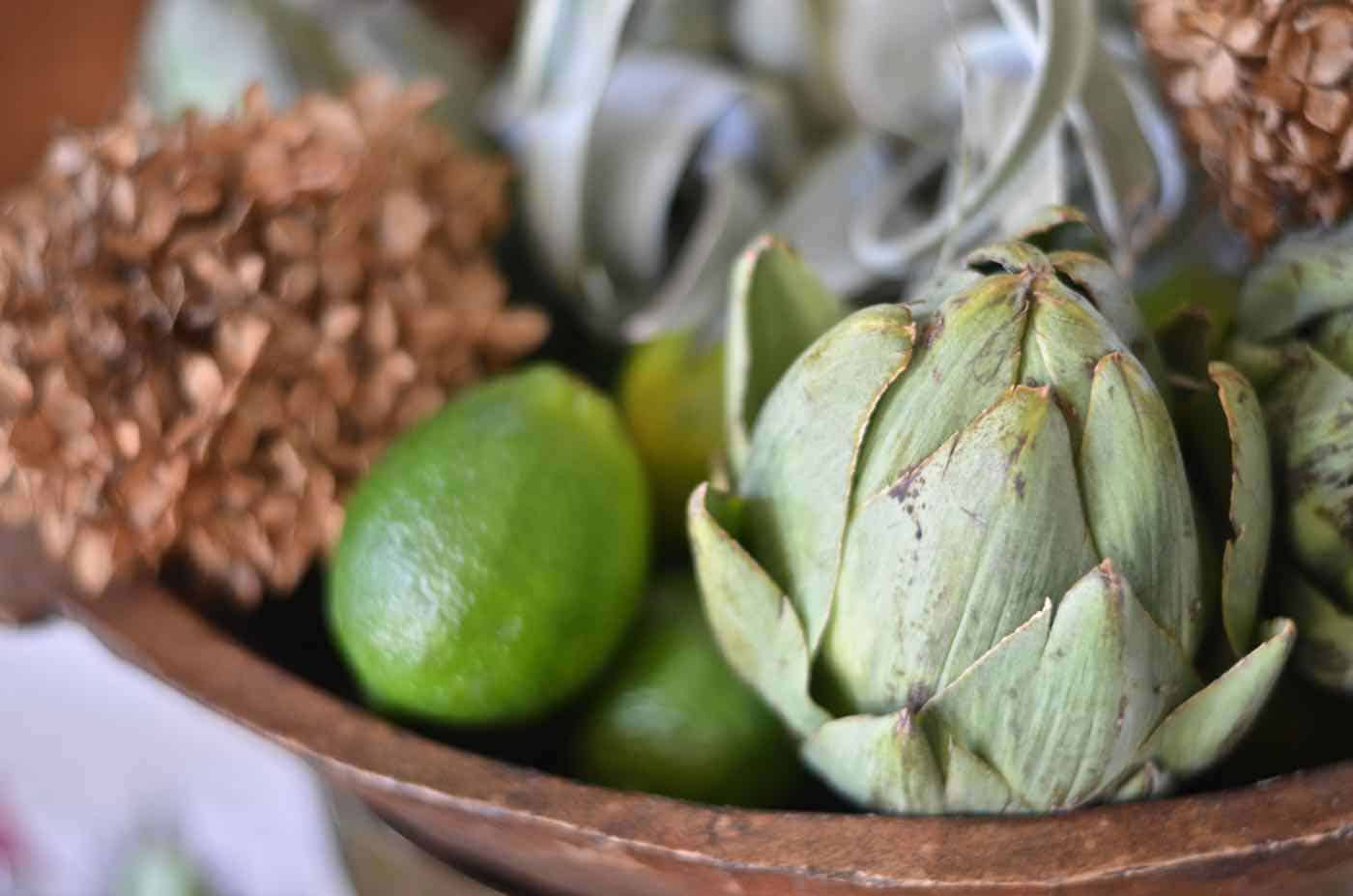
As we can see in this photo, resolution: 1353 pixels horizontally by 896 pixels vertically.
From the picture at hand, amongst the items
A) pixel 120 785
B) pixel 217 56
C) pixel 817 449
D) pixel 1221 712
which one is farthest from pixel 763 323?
pixel 120 785

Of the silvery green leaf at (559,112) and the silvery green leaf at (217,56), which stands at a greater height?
the silvery green leaf at (217,56)

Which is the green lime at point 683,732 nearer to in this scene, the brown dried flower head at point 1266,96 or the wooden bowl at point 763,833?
the wooden bowl at point 763,833

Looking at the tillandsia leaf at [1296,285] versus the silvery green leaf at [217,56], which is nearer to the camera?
the tillandsia leaf at [1296,285]

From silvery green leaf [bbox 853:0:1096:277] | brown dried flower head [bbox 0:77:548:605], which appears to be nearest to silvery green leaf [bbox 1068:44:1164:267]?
silvery green leaf [bbox 853:0:1096:277]

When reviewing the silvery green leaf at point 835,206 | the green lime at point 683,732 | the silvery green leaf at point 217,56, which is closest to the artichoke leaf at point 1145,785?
the green lime at point 683,732

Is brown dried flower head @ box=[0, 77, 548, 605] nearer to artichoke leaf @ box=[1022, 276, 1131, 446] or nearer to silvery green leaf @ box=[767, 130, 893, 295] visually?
silvery green leaf @ box=[767, 130, 893, 295]

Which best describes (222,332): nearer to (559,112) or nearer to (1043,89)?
(559,112)

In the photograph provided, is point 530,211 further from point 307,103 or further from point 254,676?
point 254,676
